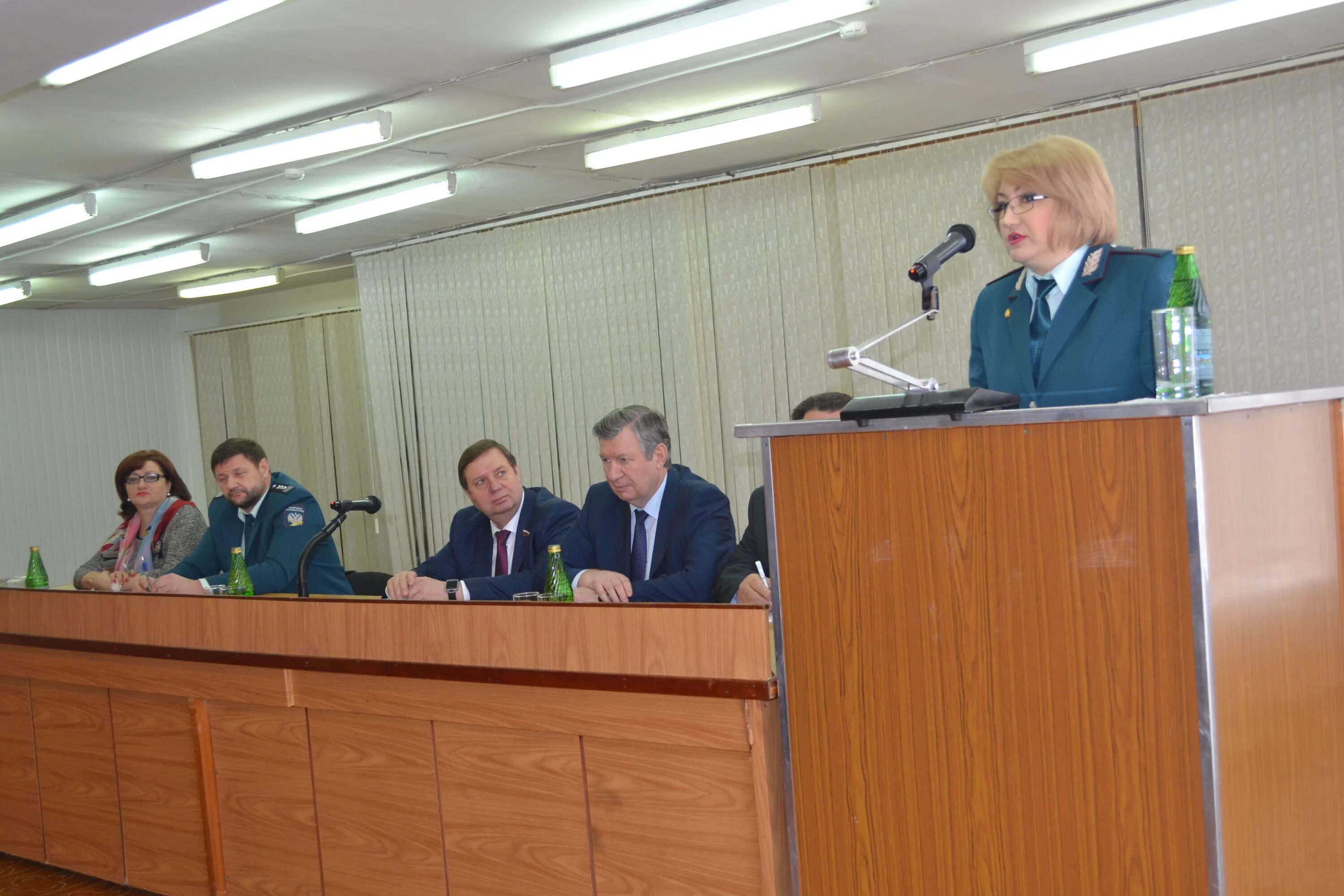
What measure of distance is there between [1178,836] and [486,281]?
6.81 m

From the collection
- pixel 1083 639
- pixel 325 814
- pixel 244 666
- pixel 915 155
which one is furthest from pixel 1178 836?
pixel 915 155

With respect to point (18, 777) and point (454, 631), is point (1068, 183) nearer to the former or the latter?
point (454, 631)

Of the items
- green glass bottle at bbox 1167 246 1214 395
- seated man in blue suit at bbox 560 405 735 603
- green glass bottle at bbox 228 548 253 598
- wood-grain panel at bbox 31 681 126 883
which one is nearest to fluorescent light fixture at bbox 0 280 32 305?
wood-grain panel at bbox 31 681 126 883

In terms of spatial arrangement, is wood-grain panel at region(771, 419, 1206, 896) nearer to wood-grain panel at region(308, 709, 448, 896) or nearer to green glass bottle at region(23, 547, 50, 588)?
wood-grain panel at region(308, 709, 448, 896)

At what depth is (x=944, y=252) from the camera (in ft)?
6.32

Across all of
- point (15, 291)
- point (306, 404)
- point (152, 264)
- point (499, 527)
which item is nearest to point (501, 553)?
point (499, 527)

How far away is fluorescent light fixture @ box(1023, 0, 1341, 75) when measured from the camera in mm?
4168

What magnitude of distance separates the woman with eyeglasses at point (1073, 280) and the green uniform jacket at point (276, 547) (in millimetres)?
2792

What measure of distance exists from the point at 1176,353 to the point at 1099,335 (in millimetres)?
229

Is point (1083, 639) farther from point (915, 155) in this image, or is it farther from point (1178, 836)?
point (915, 155)

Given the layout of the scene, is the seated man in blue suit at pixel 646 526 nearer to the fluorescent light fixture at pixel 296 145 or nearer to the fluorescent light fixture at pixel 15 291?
the fluorescent light fixture at pixel 296 145

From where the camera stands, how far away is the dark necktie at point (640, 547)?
371 cm

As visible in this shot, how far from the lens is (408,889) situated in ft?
10.1

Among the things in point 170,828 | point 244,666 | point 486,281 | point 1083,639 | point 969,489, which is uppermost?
point 486,281
